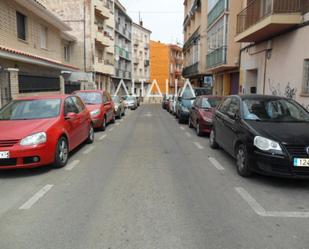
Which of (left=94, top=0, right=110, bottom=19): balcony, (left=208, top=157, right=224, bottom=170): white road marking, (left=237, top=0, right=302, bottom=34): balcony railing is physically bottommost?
(left=208, top=157, right=224, bottom=170): white road marking

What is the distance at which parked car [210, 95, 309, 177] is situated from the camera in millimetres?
5098

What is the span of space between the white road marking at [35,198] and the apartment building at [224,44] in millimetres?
16060

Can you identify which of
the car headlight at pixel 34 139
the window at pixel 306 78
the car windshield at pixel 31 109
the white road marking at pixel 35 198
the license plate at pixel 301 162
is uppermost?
the window at pixel 306 78

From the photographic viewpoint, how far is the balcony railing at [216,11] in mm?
19844

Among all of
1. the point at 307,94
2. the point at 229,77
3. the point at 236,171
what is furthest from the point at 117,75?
the point at 236,171

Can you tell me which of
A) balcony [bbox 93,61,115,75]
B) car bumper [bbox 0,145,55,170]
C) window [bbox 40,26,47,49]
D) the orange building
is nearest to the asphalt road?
car bumper [bbox 0,145,55,170]

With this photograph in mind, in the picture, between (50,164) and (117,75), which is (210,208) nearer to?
(50,164)

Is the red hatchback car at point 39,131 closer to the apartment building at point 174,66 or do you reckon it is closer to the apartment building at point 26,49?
the apartment building at point 26,49

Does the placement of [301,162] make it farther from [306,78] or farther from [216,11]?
[216,11]

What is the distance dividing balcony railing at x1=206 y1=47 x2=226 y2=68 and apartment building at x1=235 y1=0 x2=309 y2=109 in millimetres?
3719

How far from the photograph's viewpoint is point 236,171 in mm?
6371

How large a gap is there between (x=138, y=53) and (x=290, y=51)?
171 feet

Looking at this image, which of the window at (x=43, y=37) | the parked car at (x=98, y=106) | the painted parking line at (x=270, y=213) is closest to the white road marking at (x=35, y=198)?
the painted parking line at (x=270, y=213)

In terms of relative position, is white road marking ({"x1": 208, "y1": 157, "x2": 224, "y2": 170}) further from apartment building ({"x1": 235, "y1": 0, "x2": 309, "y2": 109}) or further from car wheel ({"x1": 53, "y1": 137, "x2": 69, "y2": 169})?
apartment building ({"x1": 235, "y1": 0, "x2": 309, "y2": 109})
